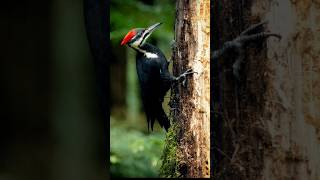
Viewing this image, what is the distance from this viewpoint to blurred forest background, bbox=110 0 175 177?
6.66ft

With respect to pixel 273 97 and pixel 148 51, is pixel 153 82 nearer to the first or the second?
pixel 148 51

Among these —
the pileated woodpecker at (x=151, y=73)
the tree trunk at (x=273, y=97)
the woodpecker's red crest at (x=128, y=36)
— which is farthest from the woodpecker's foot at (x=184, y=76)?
the woodpecker's red crest at (x=128, y=36)

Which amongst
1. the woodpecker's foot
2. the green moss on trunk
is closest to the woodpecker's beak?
the woodpecker's foot

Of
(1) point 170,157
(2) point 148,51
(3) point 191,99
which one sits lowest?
(1) point 170,157

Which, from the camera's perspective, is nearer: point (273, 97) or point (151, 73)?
point (273, 97)

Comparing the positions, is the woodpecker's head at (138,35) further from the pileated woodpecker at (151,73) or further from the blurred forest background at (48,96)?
the blurred forest background at (48,96)

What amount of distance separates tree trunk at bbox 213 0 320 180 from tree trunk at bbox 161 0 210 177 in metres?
0.05

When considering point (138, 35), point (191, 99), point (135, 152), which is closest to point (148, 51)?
point (138, 35)

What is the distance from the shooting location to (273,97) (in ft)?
6.43

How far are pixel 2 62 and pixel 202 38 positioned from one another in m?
0.72

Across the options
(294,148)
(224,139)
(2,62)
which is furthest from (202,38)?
(2,62)

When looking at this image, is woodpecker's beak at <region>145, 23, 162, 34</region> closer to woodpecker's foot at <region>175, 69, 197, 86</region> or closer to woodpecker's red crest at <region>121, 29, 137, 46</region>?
woodpecker's red crest at <region>121, 29, 137, 46</region>

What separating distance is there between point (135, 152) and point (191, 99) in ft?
0.94

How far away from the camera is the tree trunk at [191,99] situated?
202 centimetres
